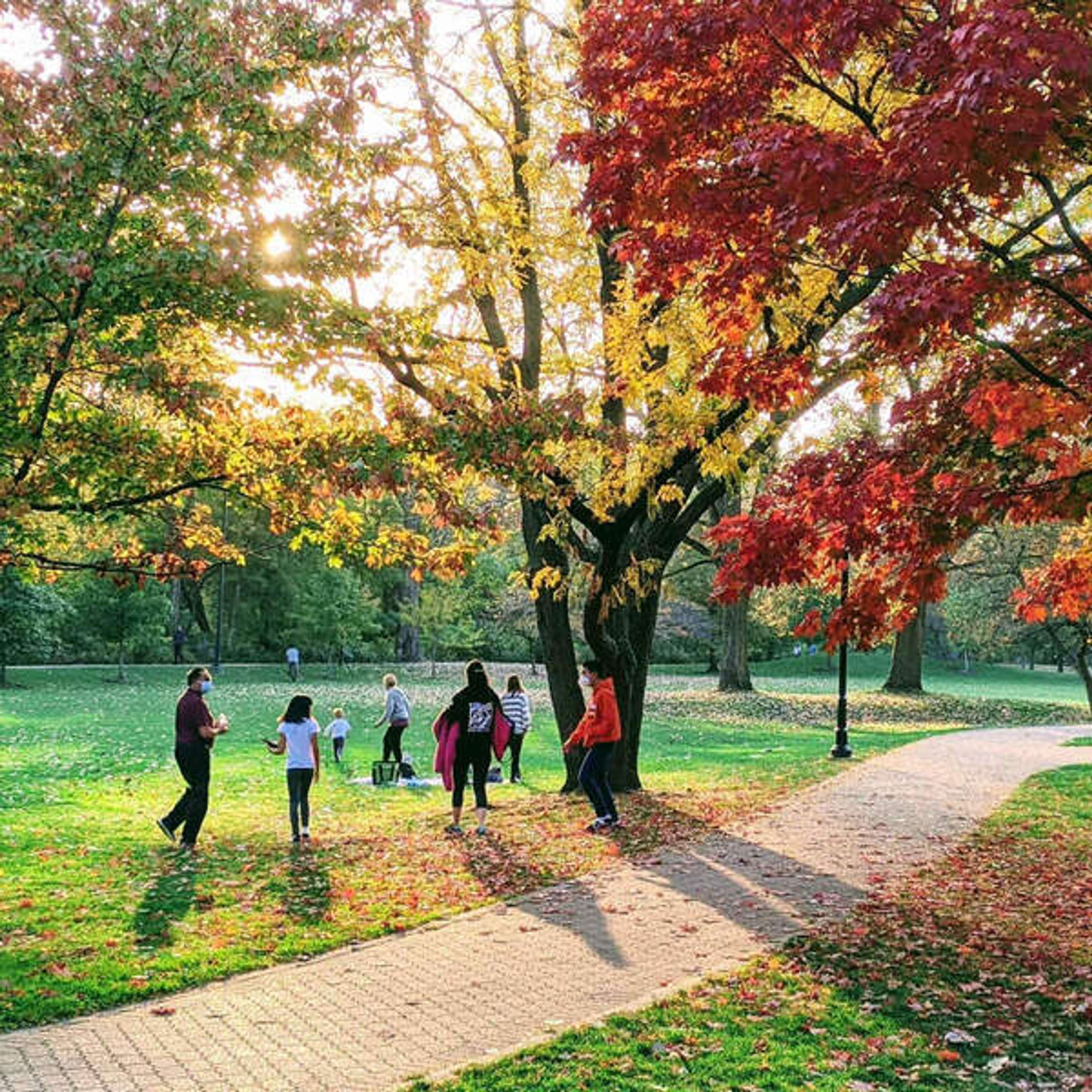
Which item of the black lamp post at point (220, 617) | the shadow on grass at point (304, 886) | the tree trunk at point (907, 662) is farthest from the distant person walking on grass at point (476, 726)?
the black lamp post at point (220, 617)

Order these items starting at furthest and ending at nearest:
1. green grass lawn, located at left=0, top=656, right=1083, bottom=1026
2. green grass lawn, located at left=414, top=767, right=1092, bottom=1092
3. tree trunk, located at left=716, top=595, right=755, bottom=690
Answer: tree trunk, located at left=716, top=595, right=755, bottom=690 < green grass lawn, located at left=0, top=656, right=1083, bottom=1026 < green grass lawn, located at left=414, top=767, right=1092, bottom=1092

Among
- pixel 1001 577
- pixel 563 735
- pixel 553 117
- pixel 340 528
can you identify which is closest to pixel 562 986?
pixel 340 528

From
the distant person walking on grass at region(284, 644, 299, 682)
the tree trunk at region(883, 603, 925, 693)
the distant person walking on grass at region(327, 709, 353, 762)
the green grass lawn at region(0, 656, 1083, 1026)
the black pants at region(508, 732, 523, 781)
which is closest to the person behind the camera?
the green grass lawn at region(0, 656, 1083, 1026)

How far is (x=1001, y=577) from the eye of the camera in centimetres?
3597

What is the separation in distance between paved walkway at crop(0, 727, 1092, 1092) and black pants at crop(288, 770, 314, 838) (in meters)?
3.41

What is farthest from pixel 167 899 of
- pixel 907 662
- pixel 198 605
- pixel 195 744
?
pixel 198 605

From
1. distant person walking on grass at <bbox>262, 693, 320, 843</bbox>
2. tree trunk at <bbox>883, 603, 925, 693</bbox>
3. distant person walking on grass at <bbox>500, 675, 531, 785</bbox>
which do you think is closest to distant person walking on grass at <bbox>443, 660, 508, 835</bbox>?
distant person walking on grass at <bbox>262, 693, 320, 843</bbox>

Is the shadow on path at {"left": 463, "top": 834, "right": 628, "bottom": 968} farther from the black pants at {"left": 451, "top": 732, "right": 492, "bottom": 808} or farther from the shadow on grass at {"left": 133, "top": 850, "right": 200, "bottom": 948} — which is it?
the shadow on grass at {"left": 133, "top": 850, "right": 200, "bottom": 948}

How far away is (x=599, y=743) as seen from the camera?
1162cm

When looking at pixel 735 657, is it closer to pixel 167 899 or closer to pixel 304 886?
pixel 304 886

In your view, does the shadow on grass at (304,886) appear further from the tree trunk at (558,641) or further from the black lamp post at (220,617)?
the black lamp post at (220,617)

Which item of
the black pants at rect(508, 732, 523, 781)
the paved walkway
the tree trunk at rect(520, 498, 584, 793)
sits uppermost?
the tree trunk at rect(520, 498, 584, 793)

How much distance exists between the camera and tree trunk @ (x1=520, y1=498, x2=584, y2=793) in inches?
580

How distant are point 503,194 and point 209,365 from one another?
15.8 ft
